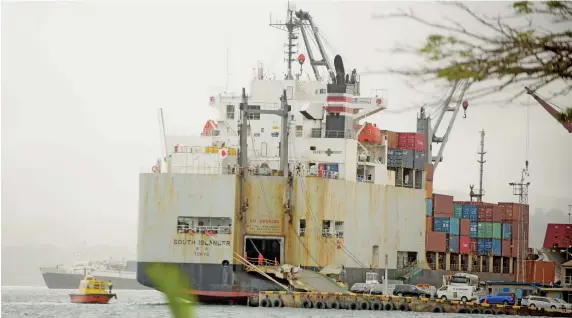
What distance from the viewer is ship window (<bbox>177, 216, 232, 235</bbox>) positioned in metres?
35.8

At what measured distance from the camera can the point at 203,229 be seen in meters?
36.1

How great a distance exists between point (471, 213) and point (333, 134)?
1075cm

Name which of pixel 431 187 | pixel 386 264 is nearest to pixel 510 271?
pixel 431 187

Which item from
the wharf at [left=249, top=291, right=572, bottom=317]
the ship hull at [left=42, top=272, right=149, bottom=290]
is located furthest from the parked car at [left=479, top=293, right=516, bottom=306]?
the ship hull at [left=42, top=272, right=149, bottom=290]

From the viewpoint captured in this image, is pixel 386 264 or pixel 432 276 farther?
pixel 432 276

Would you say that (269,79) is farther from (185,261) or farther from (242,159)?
(185,261)

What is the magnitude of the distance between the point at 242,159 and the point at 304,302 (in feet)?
16.8

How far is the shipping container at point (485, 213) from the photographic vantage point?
49.5 meters

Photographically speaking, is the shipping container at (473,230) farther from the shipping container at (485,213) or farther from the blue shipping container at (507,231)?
the blue shipping container at (507,231)

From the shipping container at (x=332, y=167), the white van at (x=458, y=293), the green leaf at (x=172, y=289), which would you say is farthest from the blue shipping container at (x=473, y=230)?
the green leaf at (x=172, y=289)

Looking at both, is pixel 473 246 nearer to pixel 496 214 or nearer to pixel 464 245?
pixel 464 245

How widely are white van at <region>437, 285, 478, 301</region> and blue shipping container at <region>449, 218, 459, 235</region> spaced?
9910mm

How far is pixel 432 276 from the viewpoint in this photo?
46406 millimetres

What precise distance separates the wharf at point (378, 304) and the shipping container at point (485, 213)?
50.5ft
